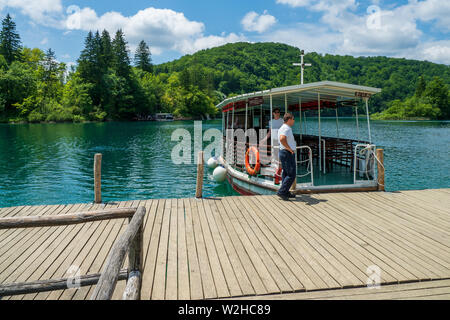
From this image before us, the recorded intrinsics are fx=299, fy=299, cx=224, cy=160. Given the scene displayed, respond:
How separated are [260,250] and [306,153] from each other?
8.25m

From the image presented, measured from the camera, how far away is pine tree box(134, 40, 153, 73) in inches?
4139

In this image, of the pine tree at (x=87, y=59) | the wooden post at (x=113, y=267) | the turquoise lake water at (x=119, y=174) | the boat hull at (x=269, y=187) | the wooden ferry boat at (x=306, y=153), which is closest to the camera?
the wooden post at (x=113, y=267)

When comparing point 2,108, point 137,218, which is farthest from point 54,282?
point 2,108

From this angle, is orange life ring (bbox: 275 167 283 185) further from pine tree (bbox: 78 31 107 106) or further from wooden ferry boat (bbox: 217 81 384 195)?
pine tree (bbox: 78 31 107 106)

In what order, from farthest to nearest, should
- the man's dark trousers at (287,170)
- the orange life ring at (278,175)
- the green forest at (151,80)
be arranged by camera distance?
the green forest at (151,80), the orange life ring at (278,175), the man's dark trousers at (287,170)

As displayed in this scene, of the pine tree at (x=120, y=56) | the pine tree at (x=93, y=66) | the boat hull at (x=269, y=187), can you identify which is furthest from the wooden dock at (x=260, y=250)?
the pine tree at (x=120, y=56)

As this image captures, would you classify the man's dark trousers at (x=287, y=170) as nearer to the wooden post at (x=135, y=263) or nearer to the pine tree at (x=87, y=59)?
the wooden post at (x=135, y=263)

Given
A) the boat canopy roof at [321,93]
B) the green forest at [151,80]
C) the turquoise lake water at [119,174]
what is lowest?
the turquoise lake water at [119,174]

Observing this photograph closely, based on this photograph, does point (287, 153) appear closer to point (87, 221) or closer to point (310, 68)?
point (87, 221)

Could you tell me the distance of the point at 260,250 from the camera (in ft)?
14.9

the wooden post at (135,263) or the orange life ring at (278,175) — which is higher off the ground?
the orange life ring at (278,175)

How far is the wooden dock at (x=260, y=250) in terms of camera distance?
3.54m

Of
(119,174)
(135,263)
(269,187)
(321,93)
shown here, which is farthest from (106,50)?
(135,263)

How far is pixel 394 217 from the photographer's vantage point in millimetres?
6160
